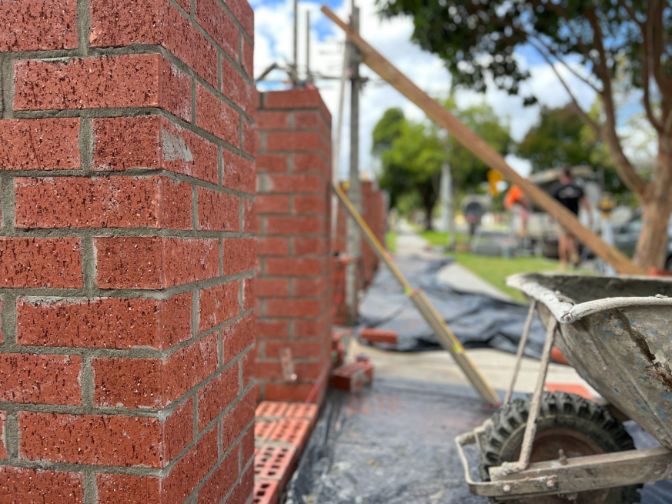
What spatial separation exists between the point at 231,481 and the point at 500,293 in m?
7.59

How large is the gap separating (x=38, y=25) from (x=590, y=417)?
212cm

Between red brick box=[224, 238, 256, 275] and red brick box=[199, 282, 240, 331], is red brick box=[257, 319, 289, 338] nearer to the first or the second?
red brick box=[224, 238, 256, 275]

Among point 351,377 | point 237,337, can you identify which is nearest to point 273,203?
point 351,377

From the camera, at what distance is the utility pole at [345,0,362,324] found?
614 centimetres

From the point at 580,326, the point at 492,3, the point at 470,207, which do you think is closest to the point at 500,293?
the point at 492,3

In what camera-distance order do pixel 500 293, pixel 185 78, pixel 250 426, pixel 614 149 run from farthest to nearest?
1. pixel 500 293
2. pixel 614 149
3. pixel 250 426
4. pixel 185 78

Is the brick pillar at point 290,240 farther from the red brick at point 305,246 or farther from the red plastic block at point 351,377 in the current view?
the red plastic block at point 351,377

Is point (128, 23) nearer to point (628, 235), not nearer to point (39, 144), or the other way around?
point (39, 144)

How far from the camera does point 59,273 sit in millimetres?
1030

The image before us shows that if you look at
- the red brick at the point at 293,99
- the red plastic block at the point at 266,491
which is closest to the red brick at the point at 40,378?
the red plastic block at the point at 266,491

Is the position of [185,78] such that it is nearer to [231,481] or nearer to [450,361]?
[231,481]

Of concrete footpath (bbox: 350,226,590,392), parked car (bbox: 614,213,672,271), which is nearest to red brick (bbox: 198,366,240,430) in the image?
concrete footpath (bbox: 350,226,590,392)

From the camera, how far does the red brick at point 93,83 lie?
101cm

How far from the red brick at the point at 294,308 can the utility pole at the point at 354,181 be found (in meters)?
2.94
